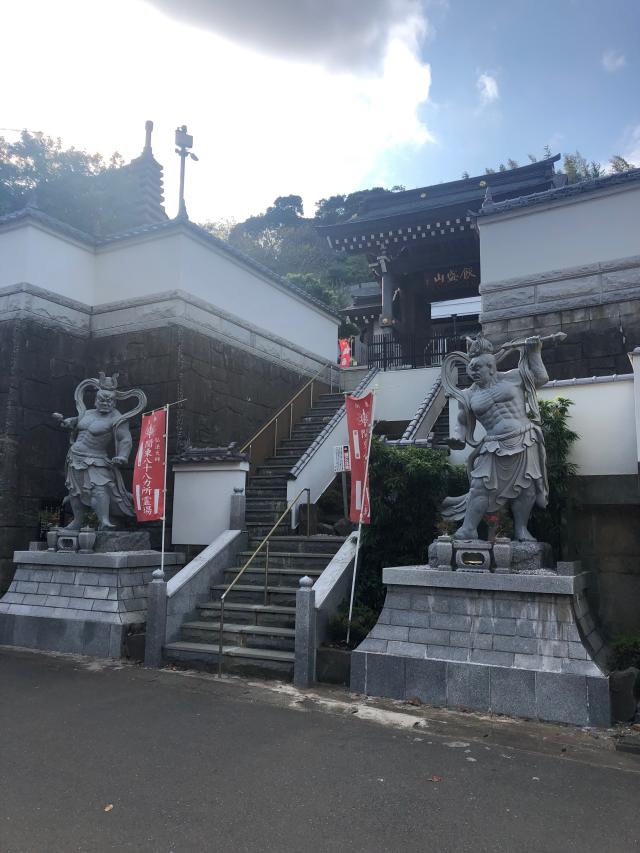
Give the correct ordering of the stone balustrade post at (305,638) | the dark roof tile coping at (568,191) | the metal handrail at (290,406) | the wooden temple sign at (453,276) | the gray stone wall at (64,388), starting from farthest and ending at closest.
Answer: the wooden temple sign at (453,276) → the metal handrail at (290,406) → the gray stone wall at (64,388) → the dark roof tile coping at (568,191) → the stone balustrade post at (305,638)

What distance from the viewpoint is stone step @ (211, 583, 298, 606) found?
9273 millimetres

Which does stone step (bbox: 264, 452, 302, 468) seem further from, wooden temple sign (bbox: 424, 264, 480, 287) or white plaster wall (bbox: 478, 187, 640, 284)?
wooden temple sign (bbox: 424, 264, 480, 287)

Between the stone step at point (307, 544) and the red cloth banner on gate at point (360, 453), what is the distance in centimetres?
140

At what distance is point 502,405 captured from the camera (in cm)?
745

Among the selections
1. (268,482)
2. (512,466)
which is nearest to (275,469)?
(268,482)

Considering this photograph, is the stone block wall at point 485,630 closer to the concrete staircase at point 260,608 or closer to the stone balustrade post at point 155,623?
the concrete staircase at point 260,608

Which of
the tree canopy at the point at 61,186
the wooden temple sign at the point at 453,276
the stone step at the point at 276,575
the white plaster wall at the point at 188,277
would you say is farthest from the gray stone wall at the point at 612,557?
the tree canopy at the point at 61,186

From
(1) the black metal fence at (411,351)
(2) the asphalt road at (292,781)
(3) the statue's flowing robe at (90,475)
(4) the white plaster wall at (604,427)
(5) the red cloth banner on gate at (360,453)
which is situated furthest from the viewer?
(1) the black metal fence at (411,351)

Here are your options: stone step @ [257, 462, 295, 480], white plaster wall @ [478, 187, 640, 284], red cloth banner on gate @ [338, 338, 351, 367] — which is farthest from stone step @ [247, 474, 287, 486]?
red cloth banner on gate @ [338, 338, 351, 367]

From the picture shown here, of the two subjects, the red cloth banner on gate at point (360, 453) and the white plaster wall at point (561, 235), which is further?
the white plaster wall at point (561, 235)

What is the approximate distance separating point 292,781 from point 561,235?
408 inches

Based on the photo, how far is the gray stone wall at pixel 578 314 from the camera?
10.8 m

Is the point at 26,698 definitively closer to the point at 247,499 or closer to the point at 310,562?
the point at 310,562

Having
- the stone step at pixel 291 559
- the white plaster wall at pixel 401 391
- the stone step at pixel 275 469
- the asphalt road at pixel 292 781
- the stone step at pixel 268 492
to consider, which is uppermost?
the white plaster wall at pixel 401 391
